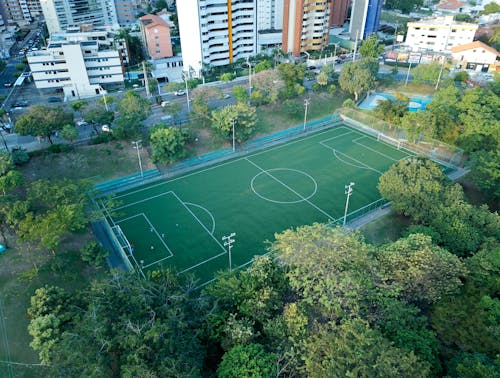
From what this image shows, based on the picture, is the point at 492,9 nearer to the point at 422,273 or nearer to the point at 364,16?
the point at 364,16

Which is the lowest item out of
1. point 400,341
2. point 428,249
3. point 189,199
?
point 189,199

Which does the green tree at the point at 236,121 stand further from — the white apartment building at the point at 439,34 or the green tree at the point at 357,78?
the white apartment building at the point at 439,34

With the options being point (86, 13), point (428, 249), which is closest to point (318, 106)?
point (428, 249)

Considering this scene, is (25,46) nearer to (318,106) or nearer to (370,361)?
(318,106)

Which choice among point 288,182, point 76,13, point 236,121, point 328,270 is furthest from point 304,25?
point 328,270

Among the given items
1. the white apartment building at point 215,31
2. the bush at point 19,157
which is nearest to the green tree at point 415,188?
the bush at point 19,157

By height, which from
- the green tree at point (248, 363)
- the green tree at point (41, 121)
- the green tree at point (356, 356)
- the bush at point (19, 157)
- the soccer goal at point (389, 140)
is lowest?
the soccer goal at point (389, 140)

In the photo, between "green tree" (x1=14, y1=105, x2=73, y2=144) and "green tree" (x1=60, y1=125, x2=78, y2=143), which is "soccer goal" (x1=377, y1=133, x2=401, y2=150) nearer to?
"green tree" (x1=60, y1=125, x2=78, y2=143)

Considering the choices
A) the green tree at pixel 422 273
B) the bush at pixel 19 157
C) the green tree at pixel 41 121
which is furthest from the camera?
the green tree at pixel 41 121
